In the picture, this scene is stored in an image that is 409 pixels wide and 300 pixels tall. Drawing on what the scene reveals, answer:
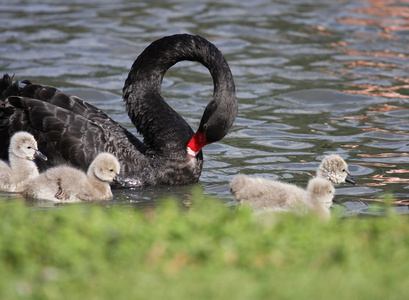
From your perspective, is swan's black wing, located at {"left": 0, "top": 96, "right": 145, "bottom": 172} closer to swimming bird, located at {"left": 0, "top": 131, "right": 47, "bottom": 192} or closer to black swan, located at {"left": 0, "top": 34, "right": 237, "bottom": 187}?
black swan, located at {"left": 0, "top": 34, "right": 237, "bottom": 187}

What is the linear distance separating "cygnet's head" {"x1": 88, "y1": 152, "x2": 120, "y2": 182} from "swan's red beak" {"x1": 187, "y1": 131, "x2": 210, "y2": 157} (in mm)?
1031

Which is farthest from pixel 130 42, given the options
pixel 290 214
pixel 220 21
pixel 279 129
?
pixel 290 214

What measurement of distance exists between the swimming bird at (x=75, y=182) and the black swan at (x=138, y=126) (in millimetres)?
573

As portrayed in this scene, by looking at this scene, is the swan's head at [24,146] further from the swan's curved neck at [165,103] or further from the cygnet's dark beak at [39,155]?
the swan's curved neck at [165,103]

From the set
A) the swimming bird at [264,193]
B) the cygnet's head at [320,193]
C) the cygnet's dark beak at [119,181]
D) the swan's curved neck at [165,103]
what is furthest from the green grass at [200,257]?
the swan's curved neck at [165,103]

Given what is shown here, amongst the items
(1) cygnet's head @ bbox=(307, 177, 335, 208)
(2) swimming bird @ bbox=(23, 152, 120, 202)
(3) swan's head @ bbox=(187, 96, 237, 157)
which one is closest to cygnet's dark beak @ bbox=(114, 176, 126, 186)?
(2) swimming bird @ bbox=(23, 152, 120, 202)

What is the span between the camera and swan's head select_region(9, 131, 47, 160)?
7.19 m

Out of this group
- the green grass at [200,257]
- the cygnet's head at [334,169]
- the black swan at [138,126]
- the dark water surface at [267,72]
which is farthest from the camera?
the dark water surface at [267,72]

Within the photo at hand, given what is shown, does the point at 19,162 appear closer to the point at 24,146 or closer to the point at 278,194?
the point at 24,146

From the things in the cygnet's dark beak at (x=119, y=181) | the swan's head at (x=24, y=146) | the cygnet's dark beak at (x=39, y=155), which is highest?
the swan's head at (x=24, y=146)

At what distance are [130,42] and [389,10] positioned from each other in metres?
6.32

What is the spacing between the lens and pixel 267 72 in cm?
1308

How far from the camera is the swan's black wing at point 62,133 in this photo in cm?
754

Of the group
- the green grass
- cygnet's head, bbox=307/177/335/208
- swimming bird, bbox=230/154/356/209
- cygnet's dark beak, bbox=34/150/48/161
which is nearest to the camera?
the green grass
